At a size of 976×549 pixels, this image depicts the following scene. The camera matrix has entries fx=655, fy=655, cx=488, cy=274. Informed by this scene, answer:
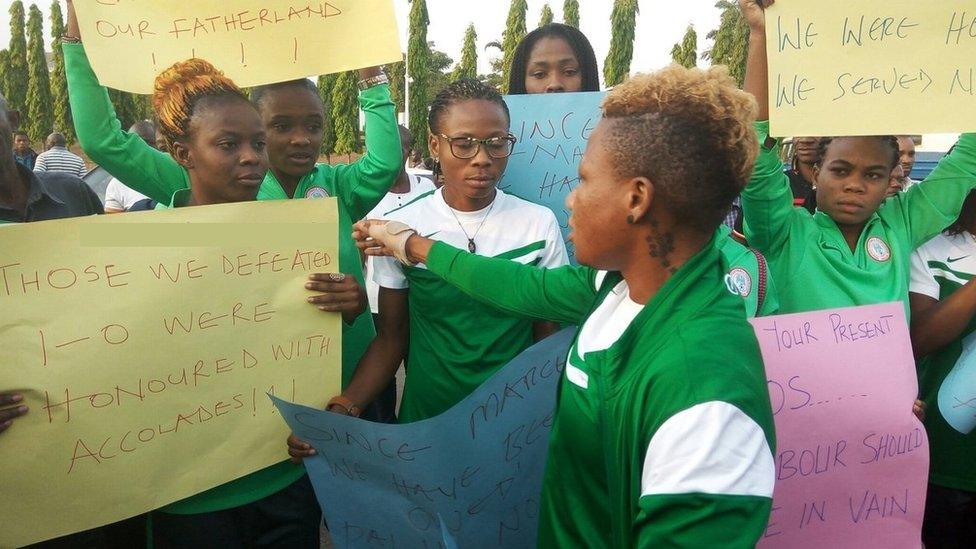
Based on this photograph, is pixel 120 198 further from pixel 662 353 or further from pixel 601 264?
pixel 662 353

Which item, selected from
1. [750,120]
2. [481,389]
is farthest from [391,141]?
[750,120]

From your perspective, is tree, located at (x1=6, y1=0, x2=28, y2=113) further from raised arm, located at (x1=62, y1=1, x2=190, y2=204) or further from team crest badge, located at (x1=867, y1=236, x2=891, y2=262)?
team crest badge, located at (x1=867, y1=236, x2=891, y2=262)

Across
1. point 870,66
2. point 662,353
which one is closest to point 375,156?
point 662,353

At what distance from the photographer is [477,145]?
7.04ft

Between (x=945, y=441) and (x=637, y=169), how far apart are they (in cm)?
186

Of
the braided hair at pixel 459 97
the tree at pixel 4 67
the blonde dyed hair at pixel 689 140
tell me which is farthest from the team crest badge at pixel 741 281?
the tree at pixel 4 67

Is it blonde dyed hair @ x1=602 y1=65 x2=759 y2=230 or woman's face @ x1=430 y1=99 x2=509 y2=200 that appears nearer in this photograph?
blonde dyed hair @ x1=602 y1=65 x2=759 y2=230

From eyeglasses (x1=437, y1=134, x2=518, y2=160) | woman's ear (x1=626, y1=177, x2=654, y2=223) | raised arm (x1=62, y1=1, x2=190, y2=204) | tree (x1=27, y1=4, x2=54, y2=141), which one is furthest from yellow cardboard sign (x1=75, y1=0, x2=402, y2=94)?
tree (x1=27, y1=4, x2=54, y2=141)

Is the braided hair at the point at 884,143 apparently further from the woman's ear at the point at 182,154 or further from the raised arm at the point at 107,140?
the raised arm at the point at 107,140

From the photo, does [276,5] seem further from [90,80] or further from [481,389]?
[481,389]

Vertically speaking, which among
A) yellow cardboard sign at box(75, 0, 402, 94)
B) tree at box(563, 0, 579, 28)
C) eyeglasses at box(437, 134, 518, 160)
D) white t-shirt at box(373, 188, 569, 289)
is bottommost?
white t-shirt at box(373, 188, 569, 289)

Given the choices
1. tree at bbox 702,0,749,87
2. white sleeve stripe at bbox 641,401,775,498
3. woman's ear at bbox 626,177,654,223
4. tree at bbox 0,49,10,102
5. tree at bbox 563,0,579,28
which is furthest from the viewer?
tree at bbox 0,49,10,102

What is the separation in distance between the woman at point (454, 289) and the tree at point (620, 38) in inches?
1175

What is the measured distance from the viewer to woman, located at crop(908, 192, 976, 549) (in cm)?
219
